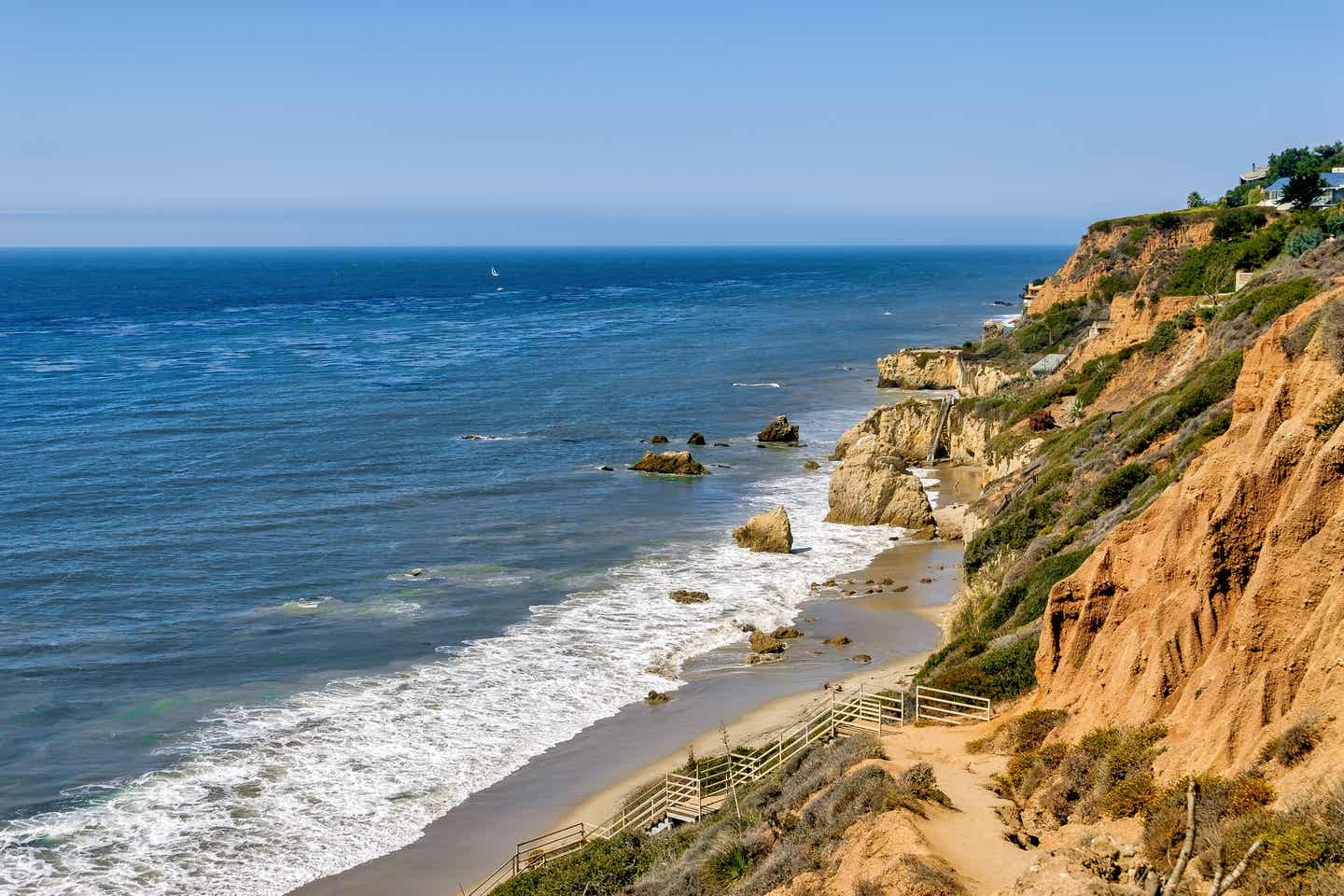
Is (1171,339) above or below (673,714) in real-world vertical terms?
above

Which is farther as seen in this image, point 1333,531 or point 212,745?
point 212,745

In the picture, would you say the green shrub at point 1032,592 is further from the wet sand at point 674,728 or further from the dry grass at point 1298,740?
the dry grass at point 1298,740

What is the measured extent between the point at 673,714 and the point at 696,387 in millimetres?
59929

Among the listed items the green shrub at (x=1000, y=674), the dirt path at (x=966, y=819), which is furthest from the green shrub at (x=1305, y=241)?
the dirt path at (x=966, y=819)

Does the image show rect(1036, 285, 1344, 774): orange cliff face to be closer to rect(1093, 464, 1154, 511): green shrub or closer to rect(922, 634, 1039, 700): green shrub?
rect(922, 634, 1039, 700): green shrub

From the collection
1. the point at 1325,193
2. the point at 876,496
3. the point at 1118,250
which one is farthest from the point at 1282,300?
the point at 1118,250

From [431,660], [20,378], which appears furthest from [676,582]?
[20,378]

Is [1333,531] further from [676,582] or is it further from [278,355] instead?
[278,355]

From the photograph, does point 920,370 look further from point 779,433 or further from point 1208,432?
point 1208,432

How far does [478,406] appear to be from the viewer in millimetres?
79188

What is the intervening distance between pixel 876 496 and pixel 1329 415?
112 ft

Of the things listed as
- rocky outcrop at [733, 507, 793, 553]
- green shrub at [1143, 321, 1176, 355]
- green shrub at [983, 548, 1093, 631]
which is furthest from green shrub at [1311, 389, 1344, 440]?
green shrub at [1143, 321, 1176, 355]

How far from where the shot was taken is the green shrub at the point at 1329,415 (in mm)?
15641

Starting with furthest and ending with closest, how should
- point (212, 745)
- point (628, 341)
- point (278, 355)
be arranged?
point (628, 341), point (278, 355), point (212, 745)
